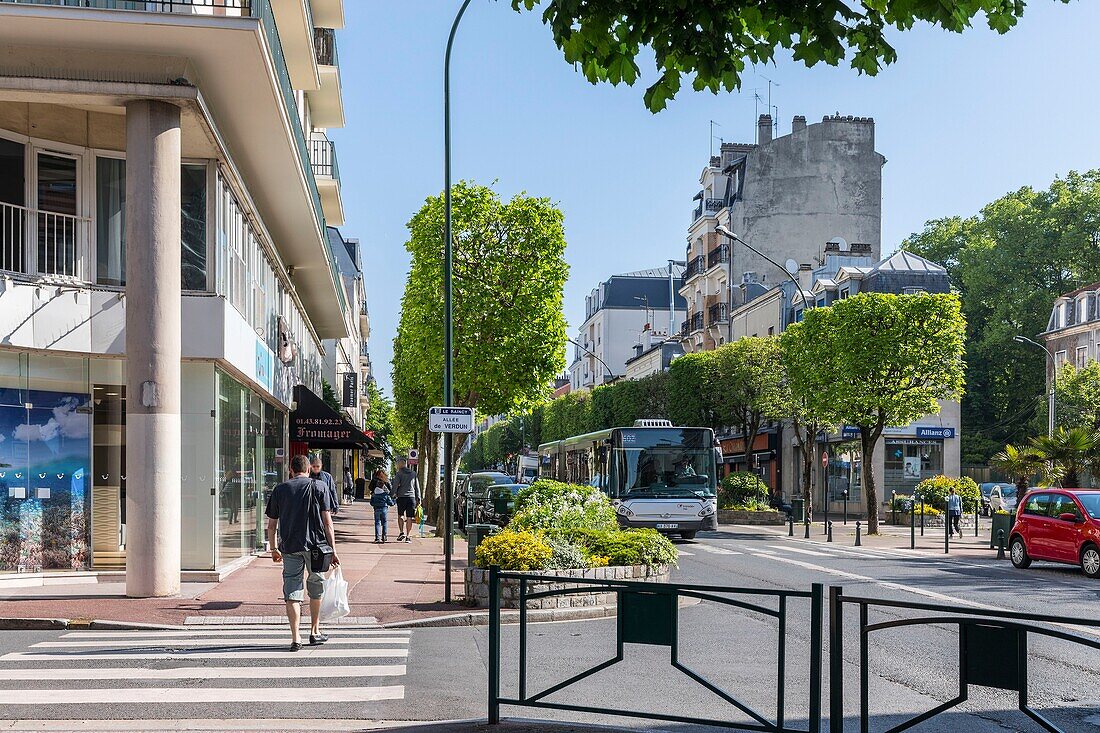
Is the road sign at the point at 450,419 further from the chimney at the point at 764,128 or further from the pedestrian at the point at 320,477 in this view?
the chimney at the point at 764,128

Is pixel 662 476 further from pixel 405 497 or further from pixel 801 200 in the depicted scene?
pixel 801 200

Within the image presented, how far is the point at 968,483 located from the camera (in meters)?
43.1

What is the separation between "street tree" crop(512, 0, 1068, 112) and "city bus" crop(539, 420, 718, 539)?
78.6ft

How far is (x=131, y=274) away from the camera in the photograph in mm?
15328

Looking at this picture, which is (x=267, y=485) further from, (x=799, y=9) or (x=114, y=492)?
(x=799, y=9)

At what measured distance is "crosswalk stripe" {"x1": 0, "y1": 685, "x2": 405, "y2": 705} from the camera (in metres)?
8.70

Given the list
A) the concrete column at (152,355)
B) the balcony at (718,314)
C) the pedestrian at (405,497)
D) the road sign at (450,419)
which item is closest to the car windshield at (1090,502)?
the road sign at (450,419)

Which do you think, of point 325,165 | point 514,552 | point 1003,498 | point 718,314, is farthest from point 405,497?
point 718,314

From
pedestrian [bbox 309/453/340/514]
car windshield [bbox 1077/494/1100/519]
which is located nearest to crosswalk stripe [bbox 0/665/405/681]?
pedestrian [bbox 309/453/340/514]

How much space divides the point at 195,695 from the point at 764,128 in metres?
67.3

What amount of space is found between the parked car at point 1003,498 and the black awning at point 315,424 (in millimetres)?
21546

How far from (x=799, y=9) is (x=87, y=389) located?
1391 centimetres

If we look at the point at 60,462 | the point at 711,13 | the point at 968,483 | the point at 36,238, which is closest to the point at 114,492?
the point at 60,462

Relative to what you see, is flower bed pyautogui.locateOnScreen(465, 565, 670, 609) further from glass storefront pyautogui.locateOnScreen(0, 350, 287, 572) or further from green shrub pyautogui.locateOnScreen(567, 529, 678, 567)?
glass storefront pyautogui.locateOnScreen(0, 350, 287, 572)
